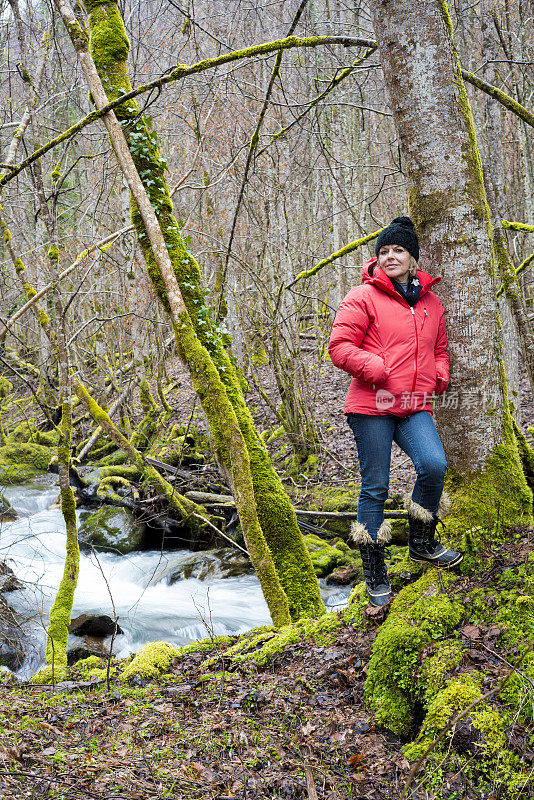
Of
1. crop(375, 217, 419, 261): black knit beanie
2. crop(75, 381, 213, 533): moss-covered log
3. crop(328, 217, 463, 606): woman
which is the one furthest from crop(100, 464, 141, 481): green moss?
crop(375, 217, 419, 261): black knit beanie

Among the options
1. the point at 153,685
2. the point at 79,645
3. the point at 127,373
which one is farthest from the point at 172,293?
the point at 127,373

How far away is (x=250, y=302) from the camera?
11.3m

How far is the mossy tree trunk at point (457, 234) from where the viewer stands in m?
3.33

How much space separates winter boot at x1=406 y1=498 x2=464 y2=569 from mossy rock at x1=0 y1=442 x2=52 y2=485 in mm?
11607

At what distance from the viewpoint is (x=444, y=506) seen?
137 inches

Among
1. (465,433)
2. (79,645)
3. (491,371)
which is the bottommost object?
(79,645)

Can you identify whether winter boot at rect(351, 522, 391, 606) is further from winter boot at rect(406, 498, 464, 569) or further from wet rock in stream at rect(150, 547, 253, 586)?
wet rock in stream at rect(150, 547, 253, 586)

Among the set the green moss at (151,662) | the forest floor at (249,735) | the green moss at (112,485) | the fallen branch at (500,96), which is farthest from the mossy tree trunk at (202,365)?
the green moss at (112,485)

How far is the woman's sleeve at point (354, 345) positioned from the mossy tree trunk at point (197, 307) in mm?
1905

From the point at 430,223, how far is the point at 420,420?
1193 millimetres

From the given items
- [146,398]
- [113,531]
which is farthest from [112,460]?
[113,531]

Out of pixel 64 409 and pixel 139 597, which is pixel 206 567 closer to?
pixel 139 597

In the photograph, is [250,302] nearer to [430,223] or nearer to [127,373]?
[127,373]

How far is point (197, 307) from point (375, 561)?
2.86 meters
